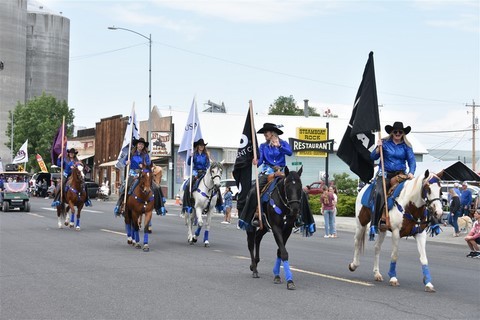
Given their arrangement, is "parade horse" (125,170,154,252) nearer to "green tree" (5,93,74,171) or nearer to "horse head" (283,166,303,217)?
"horse head" (283,166,303,217)

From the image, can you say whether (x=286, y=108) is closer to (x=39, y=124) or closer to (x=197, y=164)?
(x=39, y=124)

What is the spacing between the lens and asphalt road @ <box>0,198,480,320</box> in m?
9.62

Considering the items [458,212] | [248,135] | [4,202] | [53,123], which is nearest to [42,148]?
[53,123]

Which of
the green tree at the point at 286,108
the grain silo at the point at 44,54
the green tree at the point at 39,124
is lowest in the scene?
the green tree at the point at 39,124

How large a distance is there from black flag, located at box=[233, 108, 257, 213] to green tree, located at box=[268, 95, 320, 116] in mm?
96298

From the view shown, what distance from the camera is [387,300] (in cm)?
1042

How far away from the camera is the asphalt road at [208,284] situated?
31.6 feet

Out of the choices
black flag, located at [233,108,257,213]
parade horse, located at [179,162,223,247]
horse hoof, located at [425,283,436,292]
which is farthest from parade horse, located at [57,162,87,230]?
horse hoof, located at [425,283,436,292]

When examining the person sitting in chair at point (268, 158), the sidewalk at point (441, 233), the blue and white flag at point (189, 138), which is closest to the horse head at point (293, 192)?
the person sitting in chair at point (268, 158)

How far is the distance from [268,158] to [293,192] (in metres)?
1.30

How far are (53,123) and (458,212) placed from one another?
6952cm

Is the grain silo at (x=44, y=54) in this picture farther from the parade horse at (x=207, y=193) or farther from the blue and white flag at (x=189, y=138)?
the parade horse at (x=207, y=193)

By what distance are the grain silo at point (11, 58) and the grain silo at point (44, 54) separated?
3.79 m

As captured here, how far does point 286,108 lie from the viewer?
114m
